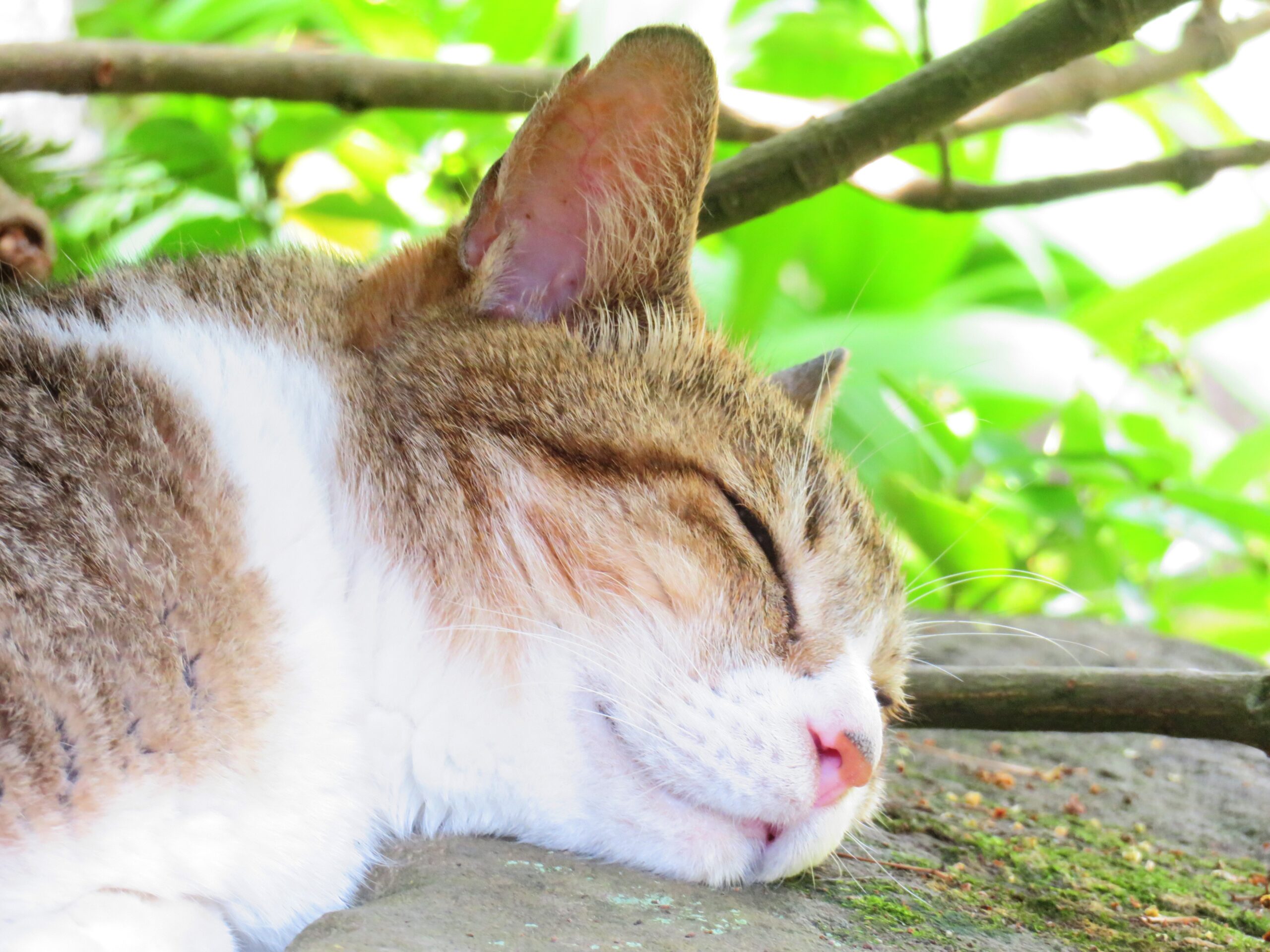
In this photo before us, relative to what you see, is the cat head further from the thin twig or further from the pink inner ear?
the thin twig

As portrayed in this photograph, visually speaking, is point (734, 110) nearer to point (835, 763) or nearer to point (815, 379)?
point (815, 379)

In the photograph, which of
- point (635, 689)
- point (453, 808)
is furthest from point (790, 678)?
point (453, 808)

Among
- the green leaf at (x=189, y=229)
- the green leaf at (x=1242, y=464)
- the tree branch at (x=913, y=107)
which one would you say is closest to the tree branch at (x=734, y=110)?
the tree branch at (x=913, y=107)

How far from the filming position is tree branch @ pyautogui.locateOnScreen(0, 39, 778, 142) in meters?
2.57

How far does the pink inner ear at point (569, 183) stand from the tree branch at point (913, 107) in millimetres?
526

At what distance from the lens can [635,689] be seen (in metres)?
1.48

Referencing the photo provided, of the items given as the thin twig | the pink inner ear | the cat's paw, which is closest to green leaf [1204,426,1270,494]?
the thin twig

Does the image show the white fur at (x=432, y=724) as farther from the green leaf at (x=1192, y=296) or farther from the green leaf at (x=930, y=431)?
the green leaf at (x=1192, y=296)

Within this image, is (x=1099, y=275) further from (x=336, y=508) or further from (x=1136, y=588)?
(x=336, y=508)

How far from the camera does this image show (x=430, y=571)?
1.55m

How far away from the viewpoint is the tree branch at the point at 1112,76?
2.56 metres

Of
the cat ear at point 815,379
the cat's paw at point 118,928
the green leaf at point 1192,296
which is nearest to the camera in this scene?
the cat's paw at point 118,928

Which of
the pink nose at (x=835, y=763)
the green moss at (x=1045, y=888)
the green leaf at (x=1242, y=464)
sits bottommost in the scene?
the green moss at (x=1045, y=888)

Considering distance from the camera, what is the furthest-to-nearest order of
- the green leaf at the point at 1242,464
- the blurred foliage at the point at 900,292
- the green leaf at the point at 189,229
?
the green leaf at the point at 1242,464 → the blurred foliage at the point at 900,292 → the green leaf at the point at 189,229
